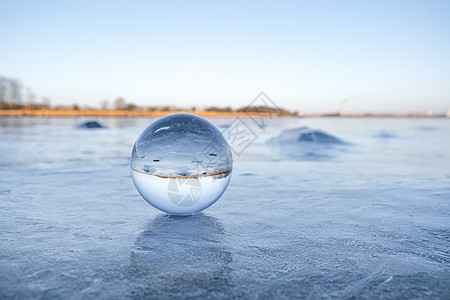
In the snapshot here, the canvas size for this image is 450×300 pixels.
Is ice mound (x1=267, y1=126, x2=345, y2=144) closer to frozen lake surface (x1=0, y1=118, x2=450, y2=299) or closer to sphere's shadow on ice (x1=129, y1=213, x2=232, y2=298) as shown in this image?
frozen lake surface (x1=0, y1=118, x2=450, y2=299)

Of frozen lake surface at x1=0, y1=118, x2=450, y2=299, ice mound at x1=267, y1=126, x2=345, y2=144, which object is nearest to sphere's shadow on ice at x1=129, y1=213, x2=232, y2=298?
frozen lake surface at x1=0, y1=118, x2=450, y2=299

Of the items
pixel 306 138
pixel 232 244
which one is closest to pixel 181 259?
pixel 232 244

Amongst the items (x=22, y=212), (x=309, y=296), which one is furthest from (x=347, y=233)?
(x=22, y=212)

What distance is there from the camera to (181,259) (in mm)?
2145

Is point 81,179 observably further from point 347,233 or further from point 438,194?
point 438,194

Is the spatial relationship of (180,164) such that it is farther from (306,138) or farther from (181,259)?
(306,138)

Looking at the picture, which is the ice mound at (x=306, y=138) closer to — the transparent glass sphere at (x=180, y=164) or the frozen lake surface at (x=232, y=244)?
the frozen lake surface at (x=232, y=244)

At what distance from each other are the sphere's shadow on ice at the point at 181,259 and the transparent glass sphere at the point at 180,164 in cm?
26

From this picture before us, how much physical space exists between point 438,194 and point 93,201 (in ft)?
15.0

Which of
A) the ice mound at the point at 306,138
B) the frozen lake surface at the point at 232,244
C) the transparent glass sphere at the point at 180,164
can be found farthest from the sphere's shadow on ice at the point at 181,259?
the ice mound at the point at 306,138

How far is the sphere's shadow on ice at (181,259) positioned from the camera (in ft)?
5.79

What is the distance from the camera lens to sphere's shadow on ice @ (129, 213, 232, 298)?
176cm

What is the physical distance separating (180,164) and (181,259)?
83 cm

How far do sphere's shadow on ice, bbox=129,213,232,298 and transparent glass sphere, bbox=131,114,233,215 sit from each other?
0.26m
